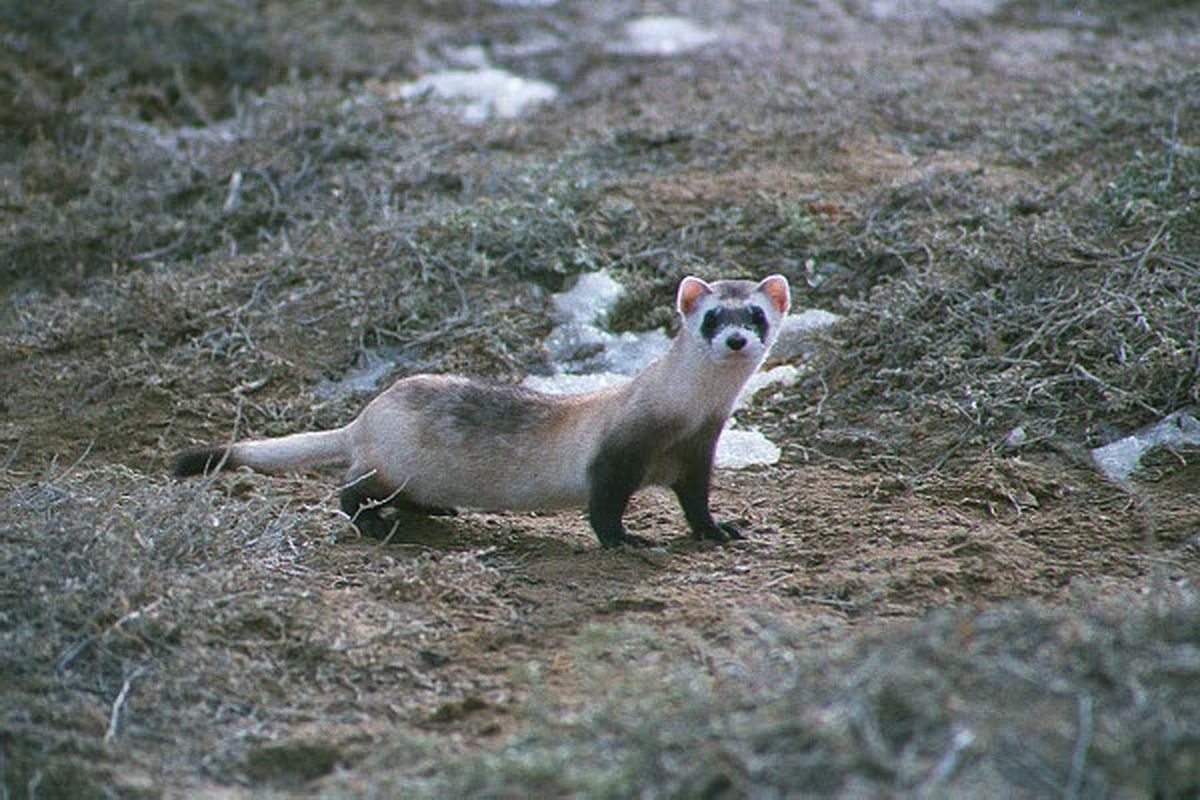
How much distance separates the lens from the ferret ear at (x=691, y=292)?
5598 millimetres

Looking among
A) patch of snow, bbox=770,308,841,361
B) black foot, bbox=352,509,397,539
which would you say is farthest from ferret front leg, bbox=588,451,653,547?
patch of snow, bbox=770,308,841,361

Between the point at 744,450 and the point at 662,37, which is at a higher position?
the point at 662,37

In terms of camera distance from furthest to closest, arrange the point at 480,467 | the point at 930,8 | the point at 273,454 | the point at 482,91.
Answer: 1. the point at 930,8
2. the point at 482,91
3. the point at 273,454
4. the point at 480,467

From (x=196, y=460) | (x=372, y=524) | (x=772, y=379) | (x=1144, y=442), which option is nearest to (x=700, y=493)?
(x=372, y=524)

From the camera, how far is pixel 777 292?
5.75 m

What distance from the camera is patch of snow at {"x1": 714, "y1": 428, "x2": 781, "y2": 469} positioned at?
6.39m

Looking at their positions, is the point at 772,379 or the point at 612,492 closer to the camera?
the point at 612,492

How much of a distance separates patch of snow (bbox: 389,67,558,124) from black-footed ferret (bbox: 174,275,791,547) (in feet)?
15.1

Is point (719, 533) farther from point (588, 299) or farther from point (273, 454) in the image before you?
point (588, 299)

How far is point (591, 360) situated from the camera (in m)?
7.19

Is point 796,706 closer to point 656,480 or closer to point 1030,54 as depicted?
point 656,480

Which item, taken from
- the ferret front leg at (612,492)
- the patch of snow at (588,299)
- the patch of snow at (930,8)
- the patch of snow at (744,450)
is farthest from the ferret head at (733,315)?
the patch of snow at (930,8)

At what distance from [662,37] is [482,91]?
1.71 metres

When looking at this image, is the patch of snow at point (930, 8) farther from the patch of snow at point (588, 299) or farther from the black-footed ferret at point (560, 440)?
the black-footed ferret at point (560, 440)
